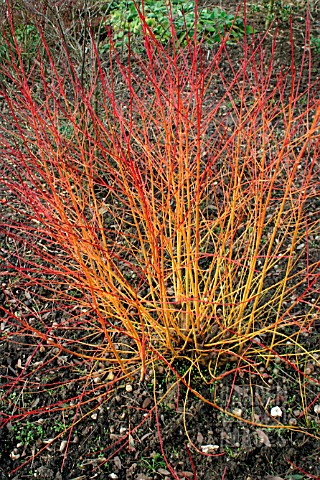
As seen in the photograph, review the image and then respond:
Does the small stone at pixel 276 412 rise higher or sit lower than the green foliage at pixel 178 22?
lower

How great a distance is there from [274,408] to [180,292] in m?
0.65

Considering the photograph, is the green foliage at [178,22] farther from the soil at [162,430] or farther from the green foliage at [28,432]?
the green foliage at [28,432]

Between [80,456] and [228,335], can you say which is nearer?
[80,456]

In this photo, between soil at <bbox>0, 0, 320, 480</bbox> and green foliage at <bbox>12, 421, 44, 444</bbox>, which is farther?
green foliage at <bbox>12, 421, 44, 444</bbox>

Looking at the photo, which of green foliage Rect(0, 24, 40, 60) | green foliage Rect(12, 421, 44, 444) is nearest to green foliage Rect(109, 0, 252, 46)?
green foliage Rect(0, 24, 40, 60)

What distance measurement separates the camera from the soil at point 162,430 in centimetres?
199

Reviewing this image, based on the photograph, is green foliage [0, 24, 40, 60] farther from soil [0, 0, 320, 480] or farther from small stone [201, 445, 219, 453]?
small stone [201, 445, 219, 453]

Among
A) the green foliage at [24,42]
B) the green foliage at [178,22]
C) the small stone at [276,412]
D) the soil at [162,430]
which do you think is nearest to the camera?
the soil at [162,430]

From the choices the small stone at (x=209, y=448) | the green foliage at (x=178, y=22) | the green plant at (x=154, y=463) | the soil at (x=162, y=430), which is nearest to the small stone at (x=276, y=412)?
the soil at (x=162, y=430)

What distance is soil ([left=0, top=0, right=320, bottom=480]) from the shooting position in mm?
1992

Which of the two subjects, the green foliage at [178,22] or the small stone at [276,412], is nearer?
the small stone at [276,412]

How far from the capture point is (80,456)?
6.77 feet

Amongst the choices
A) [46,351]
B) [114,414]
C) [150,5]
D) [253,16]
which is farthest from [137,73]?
[114,414]

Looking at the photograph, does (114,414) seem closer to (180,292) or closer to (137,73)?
(180,292)
